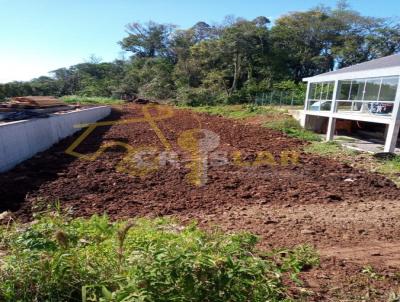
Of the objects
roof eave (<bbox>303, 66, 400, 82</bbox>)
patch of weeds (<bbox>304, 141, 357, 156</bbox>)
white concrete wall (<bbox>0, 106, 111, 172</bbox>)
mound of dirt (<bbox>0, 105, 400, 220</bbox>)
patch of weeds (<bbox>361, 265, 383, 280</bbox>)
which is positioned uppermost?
roof eave (<bbox>303, 66, 400, 82</bbox>)

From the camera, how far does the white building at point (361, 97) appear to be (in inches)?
390

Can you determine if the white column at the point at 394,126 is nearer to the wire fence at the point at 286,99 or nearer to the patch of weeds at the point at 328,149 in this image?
the patch of weeds at the point at 328,149

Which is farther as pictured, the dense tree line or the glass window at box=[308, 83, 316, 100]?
the dense tree line

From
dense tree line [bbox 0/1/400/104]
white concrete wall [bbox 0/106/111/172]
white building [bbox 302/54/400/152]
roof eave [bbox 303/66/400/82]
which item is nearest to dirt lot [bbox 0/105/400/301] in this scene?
white concrete wall [bbox 0/106/111/172]

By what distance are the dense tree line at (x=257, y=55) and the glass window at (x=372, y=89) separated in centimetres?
2119

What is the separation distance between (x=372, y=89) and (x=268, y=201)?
884 cm

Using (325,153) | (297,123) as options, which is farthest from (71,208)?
(297,123)

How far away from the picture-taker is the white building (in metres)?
9.91

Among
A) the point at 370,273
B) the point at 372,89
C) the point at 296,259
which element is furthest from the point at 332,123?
the point at 296,259

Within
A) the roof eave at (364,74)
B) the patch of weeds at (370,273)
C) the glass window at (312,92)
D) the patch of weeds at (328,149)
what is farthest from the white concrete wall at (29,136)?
the glass window at (312,92)

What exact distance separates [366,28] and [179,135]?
38.8 metres

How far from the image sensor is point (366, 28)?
1578 inches

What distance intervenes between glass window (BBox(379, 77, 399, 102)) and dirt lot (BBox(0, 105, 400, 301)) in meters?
3.93

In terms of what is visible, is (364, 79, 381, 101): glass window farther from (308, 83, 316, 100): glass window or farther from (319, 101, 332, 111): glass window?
(308, 83, 316, 100): glass window
